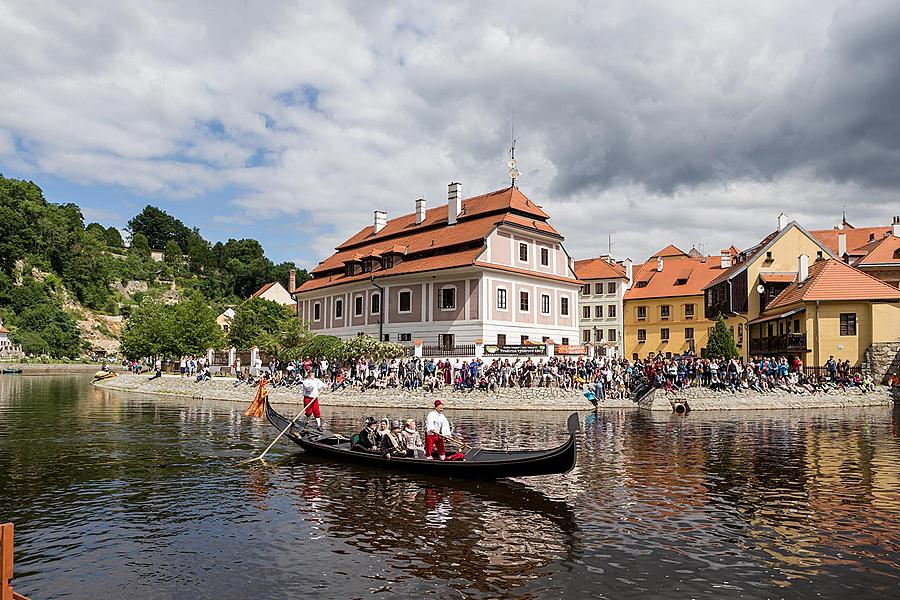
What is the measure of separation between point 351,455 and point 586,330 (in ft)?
207

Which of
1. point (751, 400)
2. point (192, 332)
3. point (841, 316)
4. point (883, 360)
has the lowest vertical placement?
point (751, 400)

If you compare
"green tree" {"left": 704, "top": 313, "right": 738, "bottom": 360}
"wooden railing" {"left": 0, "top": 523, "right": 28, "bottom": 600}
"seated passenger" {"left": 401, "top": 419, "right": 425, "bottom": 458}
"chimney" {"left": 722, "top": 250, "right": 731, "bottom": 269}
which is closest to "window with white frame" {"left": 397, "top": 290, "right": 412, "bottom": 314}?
"green tree" {"left": 704, "top": 313, "right": 738, "bottom": 360}

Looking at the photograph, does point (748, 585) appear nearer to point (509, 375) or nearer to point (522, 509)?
point (522, 509)

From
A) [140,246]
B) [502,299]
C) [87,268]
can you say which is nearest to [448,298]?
[502,299]

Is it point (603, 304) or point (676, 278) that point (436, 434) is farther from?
point (676, 278)

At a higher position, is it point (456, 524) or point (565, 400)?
point (565, 400)

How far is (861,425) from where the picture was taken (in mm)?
30359

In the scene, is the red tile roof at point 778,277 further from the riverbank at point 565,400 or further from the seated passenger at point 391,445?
the seated passenger at point 391,445

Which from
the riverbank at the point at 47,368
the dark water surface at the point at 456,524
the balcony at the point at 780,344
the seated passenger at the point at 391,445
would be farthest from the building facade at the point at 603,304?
the riverbank at the point at 47,368

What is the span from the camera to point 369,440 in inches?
774

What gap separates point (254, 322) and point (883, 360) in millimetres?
62066

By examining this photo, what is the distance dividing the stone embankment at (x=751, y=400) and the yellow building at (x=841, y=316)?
20.6 ft

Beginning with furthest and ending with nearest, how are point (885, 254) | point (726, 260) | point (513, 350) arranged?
point (726, 260), point (885, 254), point (513, 350)

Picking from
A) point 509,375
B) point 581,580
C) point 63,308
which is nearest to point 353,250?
point 509,375
